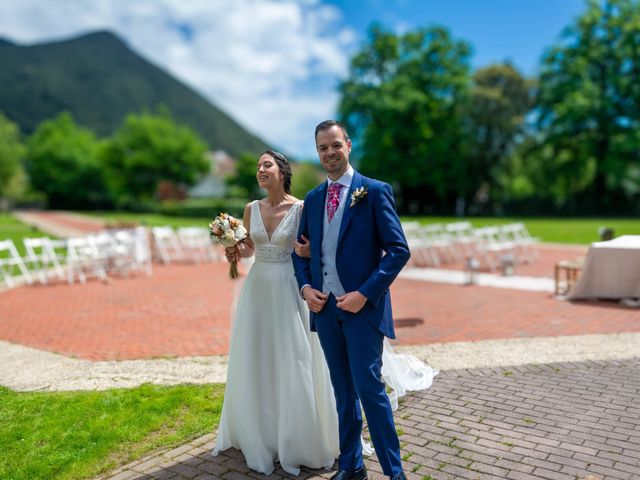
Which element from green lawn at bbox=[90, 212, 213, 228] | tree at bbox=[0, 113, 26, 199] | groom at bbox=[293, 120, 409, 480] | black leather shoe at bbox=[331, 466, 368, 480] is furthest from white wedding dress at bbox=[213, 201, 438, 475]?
tree at bbox=[0, 113, 26, 199]

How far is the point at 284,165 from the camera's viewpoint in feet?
11.5

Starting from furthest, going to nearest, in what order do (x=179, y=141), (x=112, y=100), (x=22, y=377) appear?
(x=112, y=100) < (x=179, y=141) < (x=22, y=377)

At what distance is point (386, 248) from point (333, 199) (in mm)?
434

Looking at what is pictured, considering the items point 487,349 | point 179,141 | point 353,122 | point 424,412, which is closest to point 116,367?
point 424,412

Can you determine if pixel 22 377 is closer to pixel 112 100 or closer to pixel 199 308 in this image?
pixel 199 308

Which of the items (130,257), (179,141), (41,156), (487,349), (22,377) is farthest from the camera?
(41,156)

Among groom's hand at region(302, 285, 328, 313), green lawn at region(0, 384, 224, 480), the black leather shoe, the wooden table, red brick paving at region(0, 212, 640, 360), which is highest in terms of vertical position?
groom's hand at region(302, 285, 328, 313)

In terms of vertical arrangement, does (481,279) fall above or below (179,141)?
below

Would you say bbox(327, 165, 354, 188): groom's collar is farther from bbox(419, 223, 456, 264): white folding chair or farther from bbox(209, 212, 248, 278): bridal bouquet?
bbox(419, 223, 456, 264): white folding chair

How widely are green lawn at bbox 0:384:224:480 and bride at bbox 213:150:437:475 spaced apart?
63cm

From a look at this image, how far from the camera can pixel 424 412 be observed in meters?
4.08

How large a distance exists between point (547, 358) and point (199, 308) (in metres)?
5.53

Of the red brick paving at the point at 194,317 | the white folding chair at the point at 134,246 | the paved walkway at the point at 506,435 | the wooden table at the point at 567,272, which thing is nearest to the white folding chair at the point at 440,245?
the red brick paving at the point at 194,317

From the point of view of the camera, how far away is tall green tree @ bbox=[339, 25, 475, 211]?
39.2m
